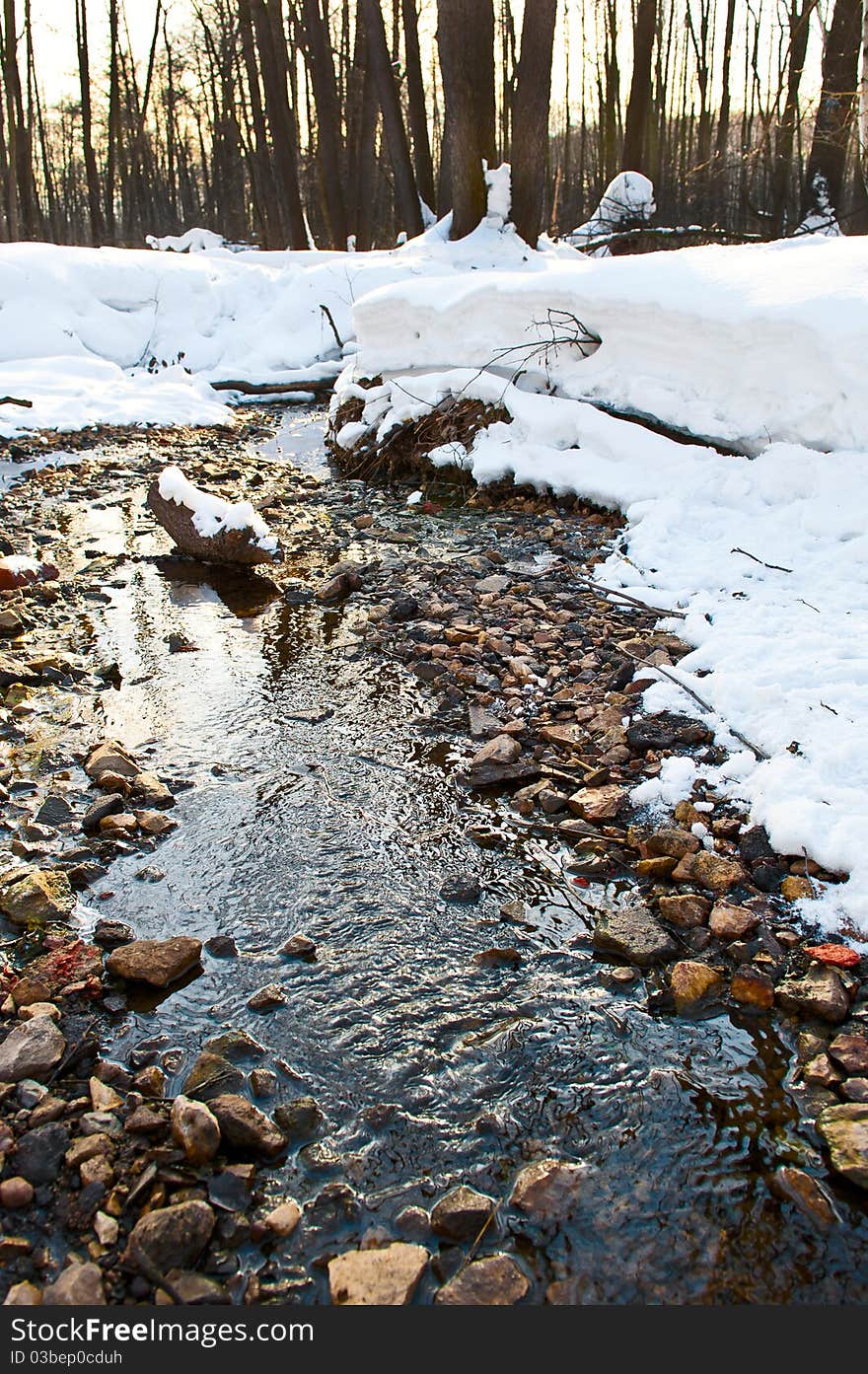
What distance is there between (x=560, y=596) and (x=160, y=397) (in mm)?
7265

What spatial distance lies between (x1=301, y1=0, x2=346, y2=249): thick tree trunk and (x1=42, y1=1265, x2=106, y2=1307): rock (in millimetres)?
16430

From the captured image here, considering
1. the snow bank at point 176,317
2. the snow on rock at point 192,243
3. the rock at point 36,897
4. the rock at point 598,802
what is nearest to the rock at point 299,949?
the rock at point 36,897

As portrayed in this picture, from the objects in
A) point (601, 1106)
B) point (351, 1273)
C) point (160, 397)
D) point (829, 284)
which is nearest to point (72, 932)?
point (351, 1273)

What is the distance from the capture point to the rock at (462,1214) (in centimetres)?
156

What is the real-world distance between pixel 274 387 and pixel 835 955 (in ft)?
33.9

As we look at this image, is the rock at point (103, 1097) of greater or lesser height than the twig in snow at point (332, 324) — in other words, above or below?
below

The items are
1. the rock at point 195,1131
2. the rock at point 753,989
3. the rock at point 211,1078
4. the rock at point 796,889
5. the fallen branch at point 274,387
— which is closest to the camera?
the rock at point 195,1131

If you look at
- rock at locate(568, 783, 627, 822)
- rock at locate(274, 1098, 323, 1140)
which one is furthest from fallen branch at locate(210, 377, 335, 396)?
rock at locate(274, 1098, 323, 1140)

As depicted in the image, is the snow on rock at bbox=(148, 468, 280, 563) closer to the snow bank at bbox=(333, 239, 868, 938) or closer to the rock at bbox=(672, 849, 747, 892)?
the snow bank at bbox=(333, 239, 868, 938)

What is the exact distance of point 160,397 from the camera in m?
10.0

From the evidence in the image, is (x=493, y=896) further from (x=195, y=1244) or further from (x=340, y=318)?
(x=340, y=318)

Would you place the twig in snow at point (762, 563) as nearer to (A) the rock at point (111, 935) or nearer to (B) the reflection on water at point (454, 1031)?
(B) the reflection on water at point (454, 1031)

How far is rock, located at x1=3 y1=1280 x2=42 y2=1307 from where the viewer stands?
144 centimetres

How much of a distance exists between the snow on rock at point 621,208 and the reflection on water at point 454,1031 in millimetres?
10472
